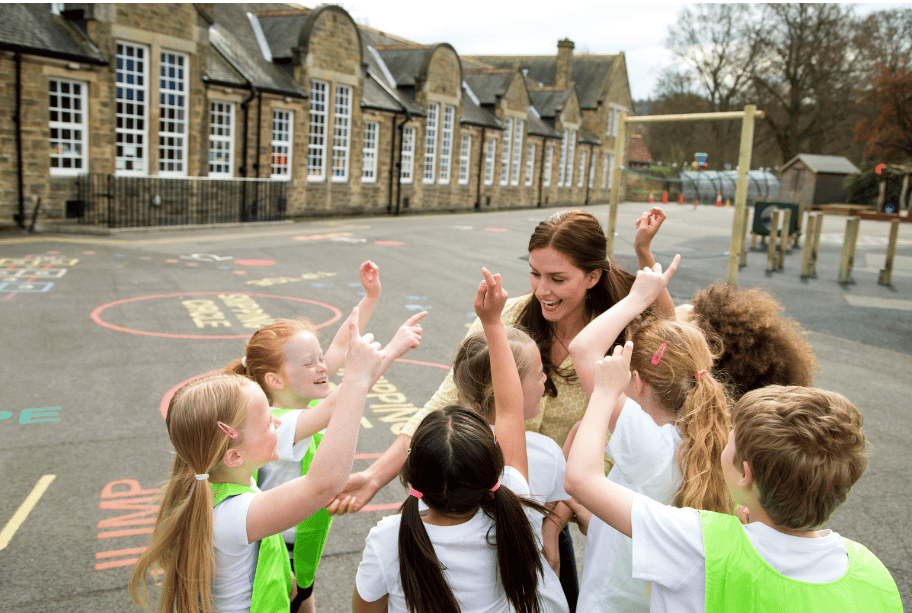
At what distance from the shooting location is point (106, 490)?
16.2 ft

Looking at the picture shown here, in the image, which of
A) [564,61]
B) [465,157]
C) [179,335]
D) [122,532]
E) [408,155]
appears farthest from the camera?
[564,61]

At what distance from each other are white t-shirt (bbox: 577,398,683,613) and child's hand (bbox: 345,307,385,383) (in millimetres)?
1064

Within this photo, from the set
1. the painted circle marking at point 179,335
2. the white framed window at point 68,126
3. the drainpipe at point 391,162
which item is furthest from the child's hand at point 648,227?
the drainpipe at point 391,162

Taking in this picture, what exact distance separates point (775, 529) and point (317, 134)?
88.8 ft

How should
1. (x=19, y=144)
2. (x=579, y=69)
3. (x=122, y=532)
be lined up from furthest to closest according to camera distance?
1. (x=579, y=69)
2. (x=19, y=144)
3. (x=122, y=532)

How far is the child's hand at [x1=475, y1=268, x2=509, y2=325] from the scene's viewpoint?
2.46 meters

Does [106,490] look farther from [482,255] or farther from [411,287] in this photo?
[482,255]

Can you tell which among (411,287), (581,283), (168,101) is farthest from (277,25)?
(581,283)

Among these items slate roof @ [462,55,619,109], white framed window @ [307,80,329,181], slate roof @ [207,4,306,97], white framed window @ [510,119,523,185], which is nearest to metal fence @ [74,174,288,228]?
white framed window @ [307,80,329,181]

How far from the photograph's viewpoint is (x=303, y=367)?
3.16m

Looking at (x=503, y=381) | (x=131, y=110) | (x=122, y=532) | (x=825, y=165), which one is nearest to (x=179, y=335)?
Answer: (x=122, y=532)

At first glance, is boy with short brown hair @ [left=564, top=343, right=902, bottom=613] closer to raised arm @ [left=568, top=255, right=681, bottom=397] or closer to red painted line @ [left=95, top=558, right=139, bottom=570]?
raised arm @ [left=568, top=255, right=681, bottom=397]

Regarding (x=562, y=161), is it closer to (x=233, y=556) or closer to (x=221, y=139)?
(x=221, y=139)

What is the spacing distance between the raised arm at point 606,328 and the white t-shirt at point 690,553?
0.60 meters
